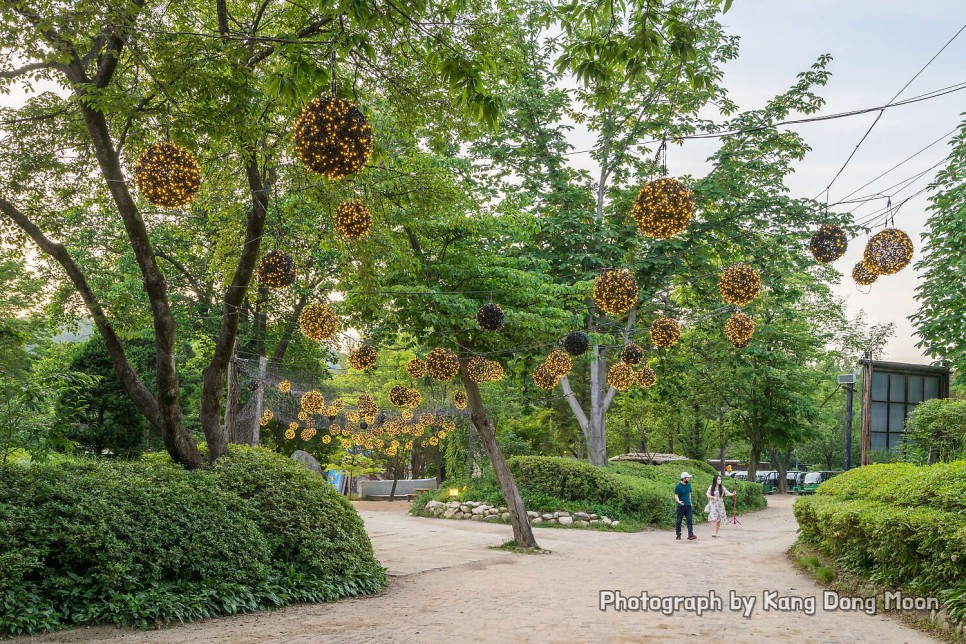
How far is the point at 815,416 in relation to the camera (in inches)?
1093

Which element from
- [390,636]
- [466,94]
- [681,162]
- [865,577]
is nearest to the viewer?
[466,94]

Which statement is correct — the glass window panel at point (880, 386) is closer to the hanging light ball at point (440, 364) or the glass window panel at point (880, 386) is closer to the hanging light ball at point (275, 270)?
the hanging light ball at point (440, 364)

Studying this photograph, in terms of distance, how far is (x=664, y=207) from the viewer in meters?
7.84

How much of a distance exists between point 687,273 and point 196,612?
1482 cm

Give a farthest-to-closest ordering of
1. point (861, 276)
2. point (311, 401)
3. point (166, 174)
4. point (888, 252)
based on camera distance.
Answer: point (311, 401) < point (861, 276) < point (888, 252) < point (166, 174)

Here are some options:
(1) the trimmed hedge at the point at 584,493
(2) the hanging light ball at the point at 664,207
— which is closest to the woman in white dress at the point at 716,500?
(1) the trimmed hedge at the point at 584,493

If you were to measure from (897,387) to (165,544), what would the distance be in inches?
749

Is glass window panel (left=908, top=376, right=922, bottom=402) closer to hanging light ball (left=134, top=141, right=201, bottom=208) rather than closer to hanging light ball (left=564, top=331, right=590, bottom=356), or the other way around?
hanging light ball (left=564, top=331, right=590, bottom=356)

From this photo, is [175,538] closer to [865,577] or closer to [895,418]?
[865,577]

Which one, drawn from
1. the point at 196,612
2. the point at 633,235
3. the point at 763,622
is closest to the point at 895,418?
the point at 633,235

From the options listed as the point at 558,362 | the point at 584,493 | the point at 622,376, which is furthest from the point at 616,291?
the point at 584,493

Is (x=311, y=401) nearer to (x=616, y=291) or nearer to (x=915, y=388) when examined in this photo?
(x=616, y=291)

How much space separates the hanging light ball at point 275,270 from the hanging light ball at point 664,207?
461 cm

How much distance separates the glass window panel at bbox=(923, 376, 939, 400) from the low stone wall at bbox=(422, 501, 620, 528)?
983 centimetres
